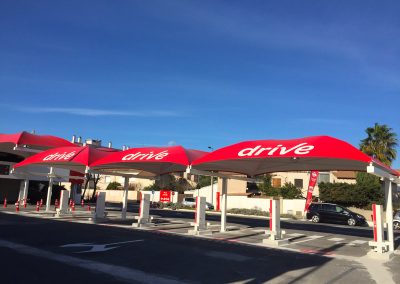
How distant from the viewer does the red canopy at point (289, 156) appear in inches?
542

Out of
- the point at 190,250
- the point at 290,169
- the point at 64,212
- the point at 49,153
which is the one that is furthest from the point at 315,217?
the point at 190,250

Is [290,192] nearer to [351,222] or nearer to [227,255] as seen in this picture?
[351,222]

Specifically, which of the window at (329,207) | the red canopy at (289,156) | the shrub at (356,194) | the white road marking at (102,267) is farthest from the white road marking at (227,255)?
the shrub at (356,194)

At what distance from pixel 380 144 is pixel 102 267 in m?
49.2

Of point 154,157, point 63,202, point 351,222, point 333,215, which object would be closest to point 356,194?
point 333,215

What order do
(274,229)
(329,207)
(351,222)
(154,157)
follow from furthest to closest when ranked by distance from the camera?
(329,207) → (351,222) → (154,157) → (274,229)

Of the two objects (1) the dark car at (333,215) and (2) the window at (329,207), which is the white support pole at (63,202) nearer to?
(1) the dark car at (333,215)

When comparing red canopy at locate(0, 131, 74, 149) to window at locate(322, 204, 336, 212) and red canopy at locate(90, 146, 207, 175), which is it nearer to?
red canopy at locate(90, 146, 207, 175)

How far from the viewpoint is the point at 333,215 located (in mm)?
35562

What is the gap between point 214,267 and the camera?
10.3m

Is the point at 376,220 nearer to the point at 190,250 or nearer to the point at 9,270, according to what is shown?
the point at 190,250

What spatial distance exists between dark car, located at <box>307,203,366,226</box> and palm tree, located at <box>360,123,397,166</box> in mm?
17456

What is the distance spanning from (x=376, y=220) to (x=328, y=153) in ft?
9.63

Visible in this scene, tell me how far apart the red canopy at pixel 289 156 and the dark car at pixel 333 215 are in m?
17.7
